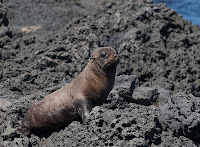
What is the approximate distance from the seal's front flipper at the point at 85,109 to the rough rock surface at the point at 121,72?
0.79 feet

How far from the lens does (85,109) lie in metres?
5.22

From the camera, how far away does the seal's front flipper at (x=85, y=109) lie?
515cm

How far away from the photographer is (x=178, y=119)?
4.77m

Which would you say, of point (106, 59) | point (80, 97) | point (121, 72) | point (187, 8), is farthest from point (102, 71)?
point (187, 8)

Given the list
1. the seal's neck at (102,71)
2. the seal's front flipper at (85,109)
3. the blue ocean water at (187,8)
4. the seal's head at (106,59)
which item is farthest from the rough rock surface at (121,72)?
the blue ocean water at (187,8)

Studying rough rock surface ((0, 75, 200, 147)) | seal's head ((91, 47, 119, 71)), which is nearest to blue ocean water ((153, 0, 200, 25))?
seal's head ((91, 47, 119, 71))

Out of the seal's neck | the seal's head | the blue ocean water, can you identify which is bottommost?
the blue ocean water

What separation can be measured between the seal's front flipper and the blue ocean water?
17.8 meters

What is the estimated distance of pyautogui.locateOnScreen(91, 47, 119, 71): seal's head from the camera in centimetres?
529

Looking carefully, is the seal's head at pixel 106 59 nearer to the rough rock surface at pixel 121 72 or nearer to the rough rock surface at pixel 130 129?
the rough rock surface at pixel 121 72

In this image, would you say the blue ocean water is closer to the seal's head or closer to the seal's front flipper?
the seal's head

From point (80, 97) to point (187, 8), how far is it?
62.8 feet

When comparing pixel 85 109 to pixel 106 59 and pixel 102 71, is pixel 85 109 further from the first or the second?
pixel 106 59

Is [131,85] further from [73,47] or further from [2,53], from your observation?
[2,53]
